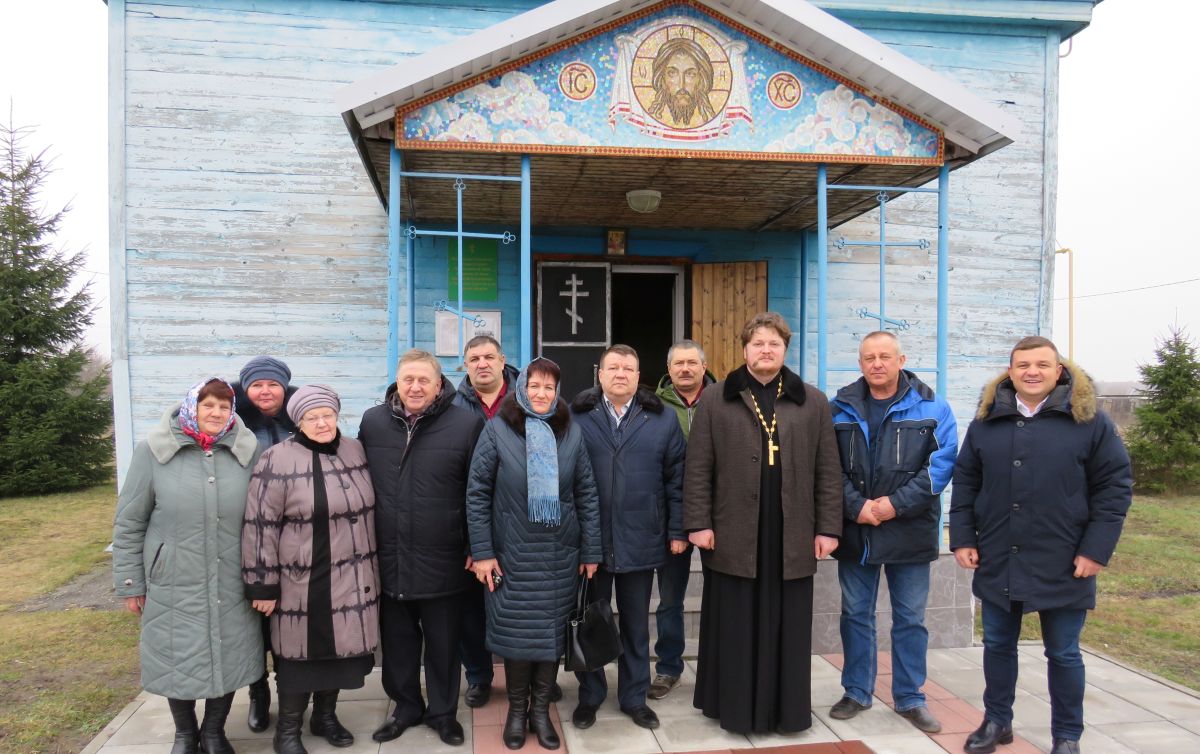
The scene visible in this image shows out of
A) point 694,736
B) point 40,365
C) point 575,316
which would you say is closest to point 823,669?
point 694,736

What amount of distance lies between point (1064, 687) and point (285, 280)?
614cm

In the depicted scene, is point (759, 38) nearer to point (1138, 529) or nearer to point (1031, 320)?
point (1031, 320)

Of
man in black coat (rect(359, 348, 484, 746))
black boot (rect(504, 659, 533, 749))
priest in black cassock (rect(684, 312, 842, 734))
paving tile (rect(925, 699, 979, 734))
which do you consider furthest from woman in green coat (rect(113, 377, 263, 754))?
paving tile (rect(925, 699, 979, 734))

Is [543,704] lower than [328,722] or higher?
higher

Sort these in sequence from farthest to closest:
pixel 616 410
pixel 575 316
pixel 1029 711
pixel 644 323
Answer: pixel 644 323
pixel 575 316
pixel 1029 711
pixel 616 410

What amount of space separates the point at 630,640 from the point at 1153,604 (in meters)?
4.87

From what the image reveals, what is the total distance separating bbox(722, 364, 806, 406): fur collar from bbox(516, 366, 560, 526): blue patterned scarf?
0.87 metres

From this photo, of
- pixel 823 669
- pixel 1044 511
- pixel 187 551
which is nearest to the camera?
pixel 187 551

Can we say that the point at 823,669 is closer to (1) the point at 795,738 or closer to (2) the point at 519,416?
(1) the point at 795,738

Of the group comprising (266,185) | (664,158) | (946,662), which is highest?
(266,185)

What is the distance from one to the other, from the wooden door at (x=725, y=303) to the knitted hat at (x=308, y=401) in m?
4.34

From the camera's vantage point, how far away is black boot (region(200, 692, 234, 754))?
3154mm

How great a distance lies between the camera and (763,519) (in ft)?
11.1

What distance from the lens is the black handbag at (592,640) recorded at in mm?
3229
